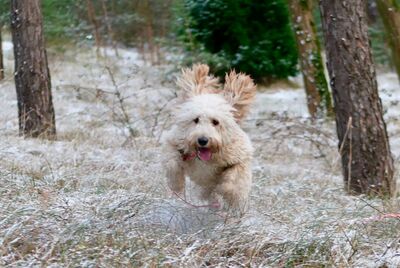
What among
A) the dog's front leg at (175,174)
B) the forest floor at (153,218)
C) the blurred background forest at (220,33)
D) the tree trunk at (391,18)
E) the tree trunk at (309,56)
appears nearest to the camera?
the forest floor at (153,218)

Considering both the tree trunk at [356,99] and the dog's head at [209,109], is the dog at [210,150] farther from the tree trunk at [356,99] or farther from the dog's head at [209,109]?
the tree trunk at [356,99]

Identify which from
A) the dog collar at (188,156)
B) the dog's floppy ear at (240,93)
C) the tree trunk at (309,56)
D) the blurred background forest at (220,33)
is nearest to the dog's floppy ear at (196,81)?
the dog's floppy ear at (240,93)

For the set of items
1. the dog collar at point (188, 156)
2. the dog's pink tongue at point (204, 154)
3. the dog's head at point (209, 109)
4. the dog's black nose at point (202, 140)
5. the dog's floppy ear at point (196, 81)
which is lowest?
the dog collar at point (188, 156)

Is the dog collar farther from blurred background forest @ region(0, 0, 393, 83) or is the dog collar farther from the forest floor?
blurred background forest @ region(0, 0, 393, 83)

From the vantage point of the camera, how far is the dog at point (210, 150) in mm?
5379

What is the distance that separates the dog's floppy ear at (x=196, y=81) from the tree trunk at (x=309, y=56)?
8008 millimetres

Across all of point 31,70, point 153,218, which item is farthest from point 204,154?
point 31,70

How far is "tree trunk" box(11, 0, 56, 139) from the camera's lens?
9.60 m

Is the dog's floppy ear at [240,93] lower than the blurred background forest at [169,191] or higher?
higher

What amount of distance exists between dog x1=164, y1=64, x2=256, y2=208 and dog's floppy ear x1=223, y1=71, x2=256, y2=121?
29mm

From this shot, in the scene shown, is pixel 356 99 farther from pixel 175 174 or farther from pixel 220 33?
pixel 220 33

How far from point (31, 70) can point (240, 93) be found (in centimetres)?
460

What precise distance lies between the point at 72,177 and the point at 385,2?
653 centimetres

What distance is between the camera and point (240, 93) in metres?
5.91
